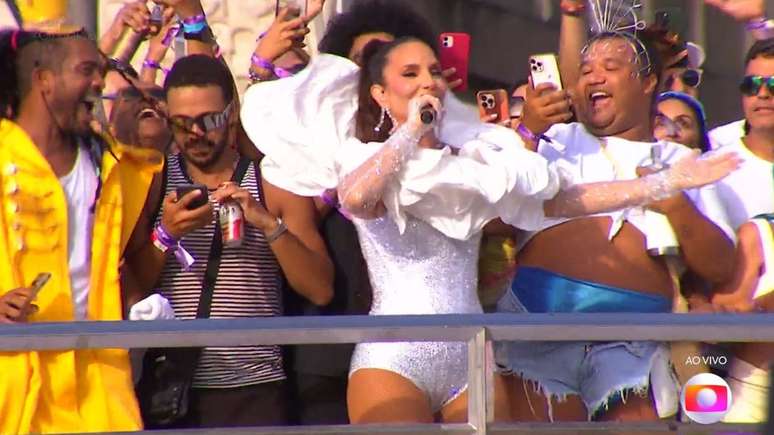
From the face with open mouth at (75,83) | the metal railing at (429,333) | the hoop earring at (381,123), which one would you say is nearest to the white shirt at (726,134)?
the hoop earring at (381,123)

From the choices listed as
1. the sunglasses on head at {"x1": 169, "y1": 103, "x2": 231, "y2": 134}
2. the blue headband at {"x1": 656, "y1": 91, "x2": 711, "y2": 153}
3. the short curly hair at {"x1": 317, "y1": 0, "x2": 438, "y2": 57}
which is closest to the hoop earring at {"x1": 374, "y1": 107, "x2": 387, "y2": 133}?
the short curly hair at {"x1": 317, "y1": 0, "x2": 438, "y2": 57}

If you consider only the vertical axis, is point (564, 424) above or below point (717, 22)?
below

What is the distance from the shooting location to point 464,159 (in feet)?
13.3

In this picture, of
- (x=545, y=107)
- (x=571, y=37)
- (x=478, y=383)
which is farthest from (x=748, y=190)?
(x=478, y=383)

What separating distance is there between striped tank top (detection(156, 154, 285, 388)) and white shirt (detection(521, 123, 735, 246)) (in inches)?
27.9

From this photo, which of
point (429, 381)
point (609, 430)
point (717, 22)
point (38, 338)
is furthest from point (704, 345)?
point (717, 22)

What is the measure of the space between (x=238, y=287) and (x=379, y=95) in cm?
64

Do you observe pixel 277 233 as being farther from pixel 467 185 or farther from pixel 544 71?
pixel 544 71

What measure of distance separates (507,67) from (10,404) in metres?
2.75

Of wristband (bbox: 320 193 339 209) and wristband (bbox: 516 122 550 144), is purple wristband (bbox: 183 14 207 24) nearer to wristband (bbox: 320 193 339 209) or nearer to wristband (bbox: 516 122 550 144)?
wristband (bbox: 320 193 339 209)

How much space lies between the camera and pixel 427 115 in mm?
3988

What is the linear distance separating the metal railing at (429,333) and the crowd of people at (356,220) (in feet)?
0.89

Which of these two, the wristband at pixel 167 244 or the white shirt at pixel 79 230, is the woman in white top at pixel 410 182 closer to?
the wristband at pixel 167 244

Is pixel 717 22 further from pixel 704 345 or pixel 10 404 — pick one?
pixel 10 404
